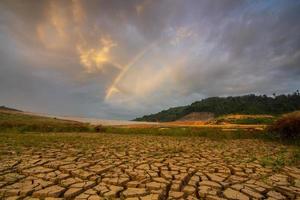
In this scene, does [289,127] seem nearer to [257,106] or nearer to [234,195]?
[234,195]

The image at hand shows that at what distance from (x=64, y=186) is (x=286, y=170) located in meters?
4.23

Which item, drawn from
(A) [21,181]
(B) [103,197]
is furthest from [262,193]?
(A) [21,181]

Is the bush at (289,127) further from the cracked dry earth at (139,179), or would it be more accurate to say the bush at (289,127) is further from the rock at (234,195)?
the rock at (234,195)

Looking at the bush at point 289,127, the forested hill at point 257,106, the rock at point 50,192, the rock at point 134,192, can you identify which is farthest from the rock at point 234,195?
the forested hill at point 257,106

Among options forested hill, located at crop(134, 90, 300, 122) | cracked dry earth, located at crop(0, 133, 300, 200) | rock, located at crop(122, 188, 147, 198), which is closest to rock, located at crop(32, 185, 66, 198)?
cracked dry earth, located at crop(0, 133, 300, 200)

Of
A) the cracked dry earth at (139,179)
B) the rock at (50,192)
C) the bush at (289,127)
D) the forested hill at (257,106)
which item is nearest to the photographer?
the rock at (50,192)

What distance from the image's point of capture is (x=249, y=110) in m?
57.8

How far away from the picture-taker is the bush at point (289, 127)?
9870mm

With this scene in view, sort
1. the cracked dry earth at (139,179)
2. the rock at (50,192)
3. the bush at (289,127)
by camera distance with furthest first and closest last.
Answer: the bush at (289,127) → the cracked dry earth at (139,179) → the rock at (50,192)

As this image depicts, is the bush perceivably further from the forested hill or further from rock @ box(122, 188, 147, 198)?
the forested hill

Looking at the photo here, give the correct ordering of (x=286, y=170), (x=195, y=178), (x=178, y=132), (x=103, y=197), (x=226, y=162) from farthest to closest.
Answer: (x=178, y=132), (x=226, y=162), (x=286, y=170), (x=195, y=178), (x=103, y=197)

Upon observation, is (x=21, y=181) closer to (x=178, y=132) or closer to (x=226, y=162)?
(x=226, y=162)

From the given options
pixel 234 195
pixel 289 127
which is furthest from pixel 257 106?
pixel 234 195

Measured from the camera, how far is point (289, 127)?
10156 millimetres
